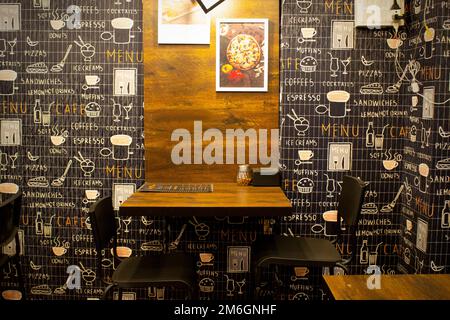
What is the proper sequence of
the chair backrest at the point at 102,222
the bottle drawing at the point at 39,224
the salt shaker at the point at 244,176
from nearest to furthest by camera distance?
1. the chair backrest at the point at 102,222
2. the salt shaker at the point at 244,176
3. the bottle drawing at the point at 39,224

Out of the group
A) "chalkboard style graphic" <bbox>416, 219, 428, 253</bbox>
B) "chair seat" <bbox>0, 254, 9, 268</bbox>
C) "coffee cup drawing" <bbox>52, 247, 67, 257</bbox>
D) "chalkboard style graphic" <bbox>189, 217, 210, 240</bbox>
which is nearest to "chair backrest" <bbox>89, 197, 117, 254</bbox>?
"chair seat" <bbox>0, 254, 9, 268</bbox>

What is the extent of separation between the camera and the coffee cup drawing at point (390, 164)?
132 inches

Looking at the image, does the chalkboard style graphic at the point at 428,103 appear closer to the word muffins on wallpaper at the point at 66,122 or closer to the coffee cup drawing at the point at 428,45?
the coffee cup drawing at the point at 428,45

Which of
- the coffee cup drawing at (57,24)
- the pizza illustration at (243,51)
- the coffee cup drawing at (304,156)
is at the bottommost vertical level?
the coffee cup drawing at (304,156)

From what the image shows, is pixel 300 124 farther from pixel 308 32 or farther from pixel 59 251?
pixel 59 251

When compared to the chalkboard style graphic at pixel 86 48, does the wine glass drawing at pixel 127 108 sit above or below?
below

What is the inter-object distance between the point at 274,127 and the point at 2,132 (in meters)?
1.96

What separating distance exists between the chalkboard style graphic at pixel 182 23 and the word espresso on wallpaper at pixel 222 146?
59cm

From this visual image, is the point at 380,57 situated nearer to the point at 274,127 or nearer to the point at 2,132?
the point at 274,127

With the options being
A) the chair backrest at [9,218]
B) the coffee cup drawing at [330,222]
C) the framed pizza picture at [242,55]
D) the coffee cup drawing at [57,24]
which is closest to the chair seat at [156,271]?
the chair backrest at [9,218]

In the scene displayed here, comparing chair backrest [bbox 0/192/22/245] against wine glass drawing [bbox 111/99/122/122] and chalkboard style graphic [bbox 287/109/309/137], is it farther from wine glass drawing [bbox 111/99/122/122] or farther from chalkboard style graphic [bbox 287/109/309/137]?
chalkboard style graphic [bbox 287/109/309/137]

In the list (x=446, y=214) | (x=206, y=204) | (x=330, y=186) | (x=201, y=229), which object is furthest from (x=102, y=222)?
(x=446, y=214)

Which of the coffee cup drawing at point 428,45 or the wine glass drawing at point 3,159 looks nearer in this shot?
the coffee cup drawing at point 428,45

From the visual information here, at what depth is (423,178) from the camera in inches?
121
